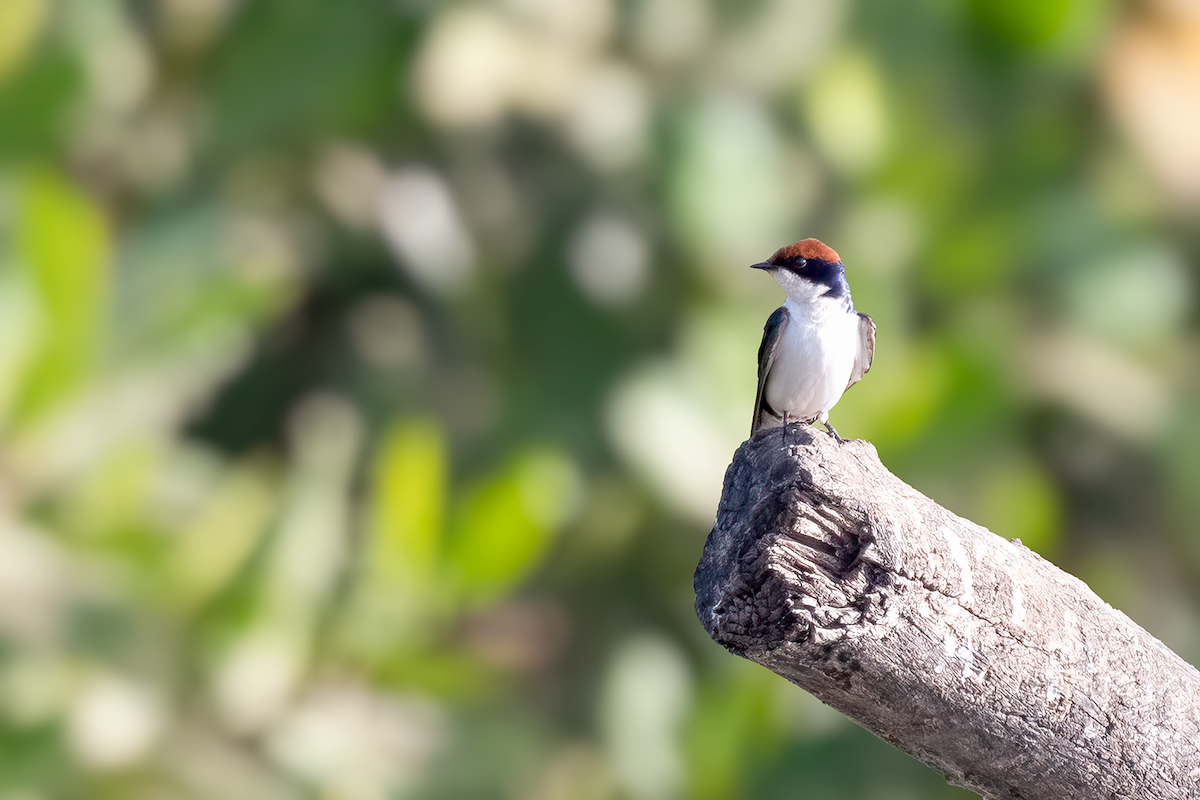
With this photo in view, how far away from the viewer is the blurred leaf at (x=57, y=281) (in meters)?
1.80

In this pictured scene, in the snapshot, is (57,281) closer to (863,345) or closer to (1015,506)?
(863,345)

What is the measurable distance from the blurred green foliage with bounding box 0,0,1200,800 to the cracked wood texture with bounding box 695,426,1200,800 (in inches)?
Result: 53.7

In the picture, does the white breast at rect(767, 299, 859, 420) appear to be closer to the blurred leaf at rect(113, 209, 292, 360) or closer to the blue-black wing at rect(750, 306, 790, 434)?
the blue-black wing at rect(750, 306, 790, 434)

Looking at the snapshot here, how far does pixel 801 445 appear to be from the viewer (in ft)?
2.22

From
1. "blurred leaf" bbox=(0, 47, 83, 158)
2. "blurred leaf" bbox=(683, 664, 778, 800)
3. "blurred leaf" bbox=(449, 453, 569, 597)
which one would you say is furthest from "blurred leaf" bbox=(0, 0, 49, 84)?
"blurred leaf" bbox=(683, 664, 778, 800)

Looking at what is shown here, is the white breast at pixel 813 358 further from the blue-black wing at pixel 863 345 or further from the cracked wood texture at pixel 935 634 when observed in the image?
the cracked wood texture at pixel 935 634

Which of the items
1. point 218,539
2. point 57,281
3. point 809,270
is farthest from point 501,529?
point 809,270

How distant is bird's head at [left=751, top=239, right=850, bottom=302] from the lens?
1.25m

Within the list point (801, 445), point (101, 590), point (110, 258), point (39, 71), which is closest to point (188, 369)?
point (110, 258)

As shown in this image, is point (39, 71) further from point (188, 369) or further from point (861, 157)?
point (861, 157)

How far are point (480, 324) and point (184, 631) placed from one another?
817mm

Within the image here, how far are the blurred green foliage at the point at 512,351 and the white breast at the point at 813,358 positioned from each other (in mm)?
876

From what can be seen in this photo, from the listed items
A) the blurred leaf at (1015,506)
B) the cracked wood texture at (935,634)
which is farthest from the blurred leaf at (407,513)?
the cracked wood texture at (935,634)

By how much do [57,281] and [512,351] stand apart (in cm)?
93
